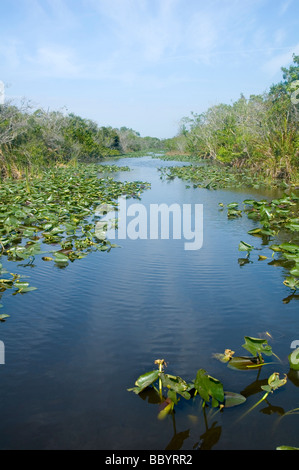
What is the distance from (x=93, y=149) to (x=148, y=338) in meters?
27.7

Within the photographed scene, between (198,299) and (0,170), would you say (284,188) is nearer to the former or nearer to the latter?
(198,299)

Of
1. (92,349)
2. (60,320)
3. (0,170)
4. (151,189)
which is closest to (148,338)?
(92,349)

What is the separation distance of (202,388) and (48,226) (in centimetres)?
468

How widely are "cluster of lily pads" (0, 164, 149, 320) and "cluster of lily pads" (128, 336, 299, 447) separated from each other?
1.72 m

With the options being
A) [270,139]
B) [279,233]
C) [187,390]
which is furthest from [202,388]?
[270,139]

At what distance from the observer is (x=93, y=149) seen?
2920cm

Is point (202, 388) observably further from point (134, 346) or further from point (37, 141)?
point (37, 141)

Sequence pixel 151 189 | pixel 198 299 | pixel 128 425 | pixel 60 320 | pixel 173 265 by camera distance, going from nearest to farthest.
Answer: pixel 128 425 → pixel 60 320 → pixel 198 299 → pixel 173 265 → pixel 151 189

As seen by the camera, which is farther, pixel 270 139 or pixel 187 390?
pixel 270 139

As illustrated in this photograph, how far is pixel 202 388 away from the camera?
7.07ft

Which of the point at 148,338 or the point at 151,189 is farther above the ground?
the point at 151,189

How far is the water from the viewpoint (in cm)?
208

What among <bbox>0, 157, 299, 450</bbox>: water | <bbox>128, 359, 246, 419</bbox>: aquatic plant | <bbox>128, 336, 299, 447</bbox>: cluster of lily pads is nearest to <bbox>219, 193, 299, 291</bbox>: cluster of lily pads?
<bbox>0, 157, 299, 450</bbox>: water
